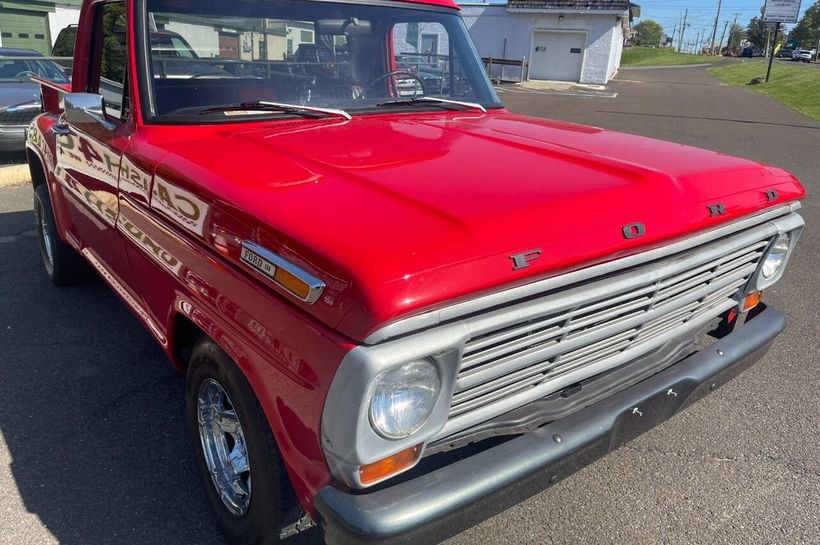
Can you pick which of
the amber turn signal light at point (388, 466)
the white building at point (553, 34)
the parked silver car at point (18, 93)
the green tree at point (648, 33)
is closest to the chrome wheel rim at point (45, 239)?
the amber turn signal light at point (388, 466)

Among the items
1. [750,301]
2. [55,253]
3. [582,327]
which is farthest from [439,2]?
[55,253]

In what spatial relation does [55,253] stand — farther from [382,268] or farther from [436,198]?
[382,268]

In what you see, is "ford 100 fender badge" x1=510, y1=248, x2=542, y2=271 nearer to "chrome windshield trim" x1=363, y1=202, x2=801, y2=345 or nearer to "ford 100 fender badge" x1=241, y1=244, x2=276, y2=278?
"chrome windshield trim" x1=363, y1=202, x2=801, y2=345

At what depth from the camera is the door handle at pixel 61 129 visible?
351 cm

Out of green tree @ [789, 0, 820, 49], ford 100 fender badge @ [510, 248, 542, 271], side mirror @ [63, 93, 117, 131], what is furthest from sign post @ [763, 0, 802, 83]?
green tree @ [789, 0, 820, 49]

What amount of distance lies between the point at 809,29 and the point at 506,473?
345 ft

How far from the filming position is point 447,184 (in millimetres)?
2088

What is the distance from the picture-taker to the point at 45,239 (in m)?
4.64

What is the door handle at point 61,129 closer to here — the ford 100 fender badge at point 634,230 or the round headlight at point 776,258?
the ford 100 fender badge at point 634,230

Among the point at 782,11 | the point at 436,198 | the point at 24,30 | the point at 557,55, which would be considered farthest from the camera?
the point at 782,11

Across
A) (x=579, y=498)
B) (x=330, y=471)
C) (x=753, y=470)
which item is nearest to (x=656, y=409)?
(x=579, y=498)

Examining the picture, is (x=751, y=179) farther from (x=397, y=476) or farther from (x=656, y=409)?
(x=397, y=476)

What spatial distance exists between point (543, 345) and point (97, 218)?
92.6 inches

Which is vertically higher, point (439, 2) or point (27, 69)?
point (439, 2)
